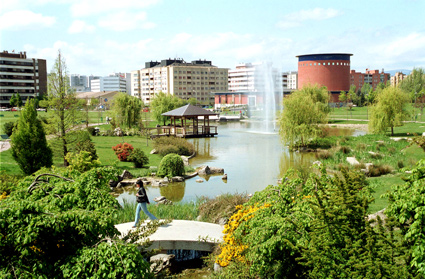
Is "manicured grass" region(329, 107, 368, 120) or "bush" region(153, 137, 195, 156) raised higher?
"manicured grass" region(329, 107, 368, 120)

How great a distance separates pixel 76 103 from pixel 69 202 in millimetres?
14745

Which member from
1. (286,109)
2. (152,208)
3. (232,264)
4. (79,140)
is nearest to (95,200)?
(232,264)

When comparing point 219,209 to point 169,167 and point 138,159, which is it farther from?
point 138,159

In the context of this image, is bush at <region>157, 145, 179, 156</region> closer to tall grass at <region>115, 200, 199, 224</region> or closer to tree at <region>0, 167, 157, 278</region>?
tall grass at <region>115, 200, 199, 224</region>

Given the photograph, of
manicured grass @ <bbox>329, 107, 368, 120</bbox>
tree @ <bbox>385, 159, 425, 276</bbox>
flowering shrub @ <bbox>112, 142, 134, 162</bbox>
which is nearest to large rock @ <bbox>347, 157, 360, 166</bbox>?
flowering shrub @ <bbox>112, 142, 134, 162</bbox>

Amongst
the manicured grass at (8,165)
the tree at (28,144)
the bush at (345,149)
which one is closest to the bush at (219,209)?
the tree at (28,144)

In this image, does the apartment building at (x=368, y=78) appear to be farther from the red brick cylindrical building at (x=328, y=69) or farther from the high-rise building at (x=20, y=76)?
the high-rise building at (x=20, y=76)

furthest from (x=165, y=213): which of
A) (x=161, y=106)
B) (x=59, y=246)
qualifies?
(x=161, y=106)

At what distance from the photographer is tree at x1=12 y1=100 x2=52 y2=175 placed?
1481 centimetres

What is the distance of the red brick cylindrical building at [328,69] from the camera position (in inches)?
2926

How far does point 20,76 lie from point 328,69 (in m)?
62.5

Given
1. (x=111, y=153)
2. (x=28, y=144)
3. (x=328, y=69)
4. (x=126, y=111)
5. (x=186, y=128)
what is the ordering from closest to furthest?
(x=28, y=144)
(x=111, y=153)
(x=186, y=128)
(x=126, y=111)
(x=328, y=69)

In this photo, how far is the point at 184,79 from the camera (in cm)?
10531

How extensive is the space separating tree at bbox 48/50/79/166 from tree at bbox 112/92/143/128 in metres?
16.6
